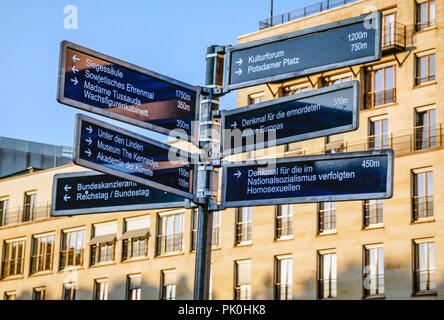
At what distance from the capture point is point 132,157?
9.45m

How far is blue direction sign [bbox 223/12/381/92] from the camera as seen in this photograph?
364 inches

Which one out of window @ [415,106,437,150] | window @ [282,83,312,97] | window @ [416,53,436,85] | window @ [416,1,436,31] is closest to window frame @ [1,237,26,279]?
window @ [282,83,312,97]

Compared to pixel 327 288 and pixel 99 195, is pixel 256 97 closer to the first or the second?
pixel 327 288

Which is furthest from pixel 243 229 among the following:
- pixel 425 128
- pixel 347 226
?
pixel 425 128

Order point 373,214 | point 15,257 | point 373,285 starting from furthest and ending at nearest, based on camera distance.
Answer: point 15,257 < point 373,214 < point 373,285

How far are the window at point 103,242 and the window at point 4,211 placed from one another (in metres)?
8.15

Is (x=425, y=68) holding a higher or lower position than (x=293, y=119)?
higher

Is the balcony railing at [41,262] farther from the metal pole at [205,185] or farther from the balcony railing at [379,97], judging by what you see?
the metal pole at [205,185]

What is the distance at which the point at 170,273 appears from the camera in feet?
164

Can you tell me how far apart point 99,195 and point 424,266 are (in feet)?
102

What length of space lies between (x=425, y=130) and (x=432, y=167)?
1966 millimetres

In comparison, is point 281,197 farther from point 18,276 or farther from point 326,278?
point 18,276

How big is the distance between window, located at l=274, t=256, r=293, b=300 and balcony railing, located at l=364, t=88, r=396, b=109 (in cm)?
812

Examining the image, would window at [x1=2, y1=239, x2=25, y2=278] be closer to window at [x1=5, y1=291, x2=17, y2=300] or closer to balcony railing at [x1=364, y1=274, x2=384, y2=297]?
window at [x1=5, y1=291, x2=17, y2=300]
